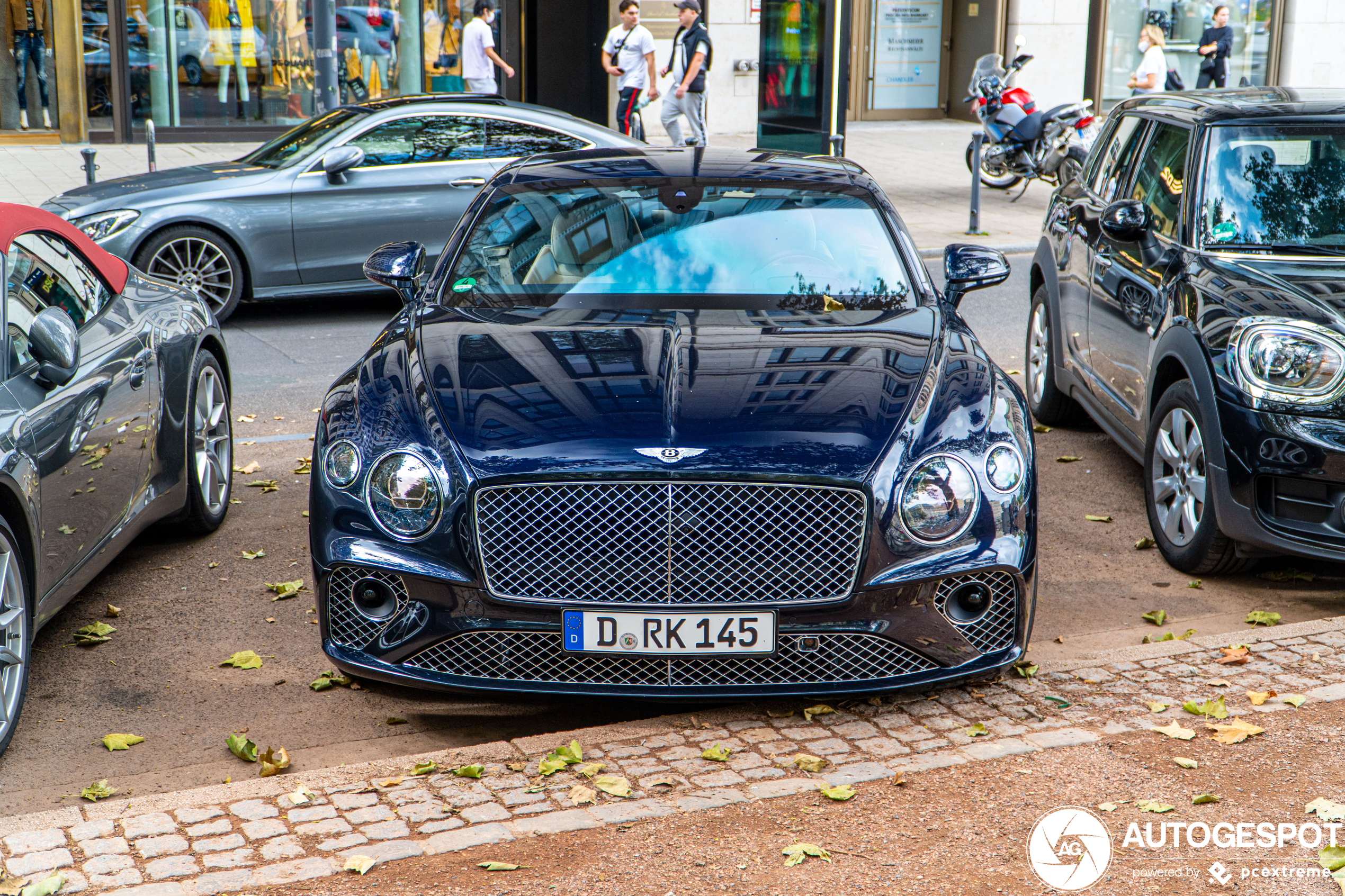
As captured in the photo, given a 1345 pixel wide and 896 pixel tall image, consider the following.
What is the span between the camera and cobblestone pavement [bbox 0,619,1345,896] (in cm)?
340

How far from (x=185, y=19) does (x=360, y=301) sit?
10.5m

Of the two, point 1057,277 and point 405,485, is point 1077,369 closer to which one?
point 1057,277

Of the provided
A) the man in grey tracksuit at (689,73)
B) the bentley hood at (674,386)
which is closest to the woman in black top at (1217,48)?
the man in grey tracksuit at (689,73)

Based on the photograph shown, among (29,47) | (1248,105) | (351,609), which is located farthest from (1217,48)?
(351,609)

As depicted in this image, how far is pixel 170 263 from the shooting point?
1008 centimetres

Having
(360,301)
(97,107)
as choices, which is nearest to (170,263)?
(360,301)

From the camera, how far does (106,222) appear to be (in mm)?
9875

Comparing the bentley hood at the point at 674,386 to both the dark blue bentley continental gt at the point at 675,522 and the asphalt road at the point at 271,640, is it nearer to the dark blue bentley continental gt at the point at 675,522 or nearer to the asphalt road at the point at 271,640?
the dark blue bentley continental gt at the point at 675,522

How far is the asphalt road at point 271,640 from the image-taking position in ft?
14.1

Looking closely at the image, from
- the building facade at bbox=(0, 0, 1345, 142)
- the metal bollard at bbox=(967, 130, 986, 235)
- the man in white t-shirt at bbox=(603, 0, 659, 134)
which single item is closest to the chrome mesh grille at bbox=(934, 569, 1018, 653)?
the metal bollard at bbox=(967, 130, 986, 235)

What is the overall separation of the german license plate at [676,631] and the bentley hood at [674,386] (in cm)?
40

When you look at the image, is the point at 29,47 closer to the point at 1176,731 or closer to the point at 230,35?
the point at 230,35

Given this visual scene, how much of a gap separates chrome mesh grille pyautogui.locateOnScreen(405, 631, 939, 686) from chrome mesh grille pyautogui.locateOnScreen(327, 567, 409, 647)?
176mm

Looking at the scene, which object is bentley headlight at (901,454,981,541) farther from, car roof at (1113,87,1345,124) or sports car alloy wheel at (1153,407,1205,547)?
car roof at (1113,87,1345,124)
